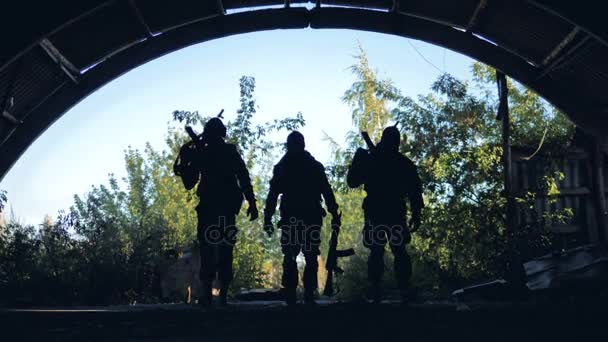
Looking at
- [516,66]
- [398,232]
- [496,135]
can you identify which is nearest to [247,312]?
[398,232]

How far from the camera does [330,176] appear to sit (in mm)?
15695

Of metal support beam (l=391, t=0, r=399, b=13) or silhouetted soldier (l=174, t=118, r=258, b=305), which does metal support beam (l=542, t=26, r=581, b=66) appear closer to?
metal support beam (l=391, t=0, r=399, b=13)

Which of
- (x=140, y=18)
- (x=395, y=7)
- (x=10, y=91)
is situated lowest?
(x=10, y=91)

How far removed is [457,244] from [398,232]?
7222 millimetres

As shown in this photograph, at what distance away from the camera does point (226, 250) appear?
6.65m

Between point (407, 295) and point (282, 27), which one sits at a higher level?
point (282, 27)

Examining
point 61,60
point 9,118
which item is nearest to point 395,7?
point 61,60

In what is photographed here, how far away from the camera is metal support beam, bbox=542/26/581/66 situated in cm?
774

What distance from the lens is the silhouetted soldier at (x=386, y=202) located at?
22.2 feet

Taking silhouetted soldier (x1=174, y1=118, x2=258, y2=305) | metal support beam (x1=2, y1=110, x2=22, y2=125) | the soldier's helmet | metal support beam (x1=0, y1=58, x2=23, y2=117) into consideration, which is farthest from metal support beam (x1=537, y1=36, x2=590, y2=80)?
metal support beam (x1=2, y1=110, x2=22, y2=125)

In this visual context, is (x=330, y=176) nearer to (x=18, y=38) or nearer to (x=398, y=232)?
(x=398, y=232)

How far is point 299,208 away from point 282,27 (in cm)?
365

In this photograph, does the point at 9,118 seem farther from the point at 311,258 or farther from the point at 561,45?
the point at 561,45

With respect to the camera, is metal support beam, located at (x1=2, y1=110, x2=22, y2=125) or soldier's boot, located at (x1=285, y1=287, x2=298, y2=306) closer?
soldier's boot, located at (x1=285, y1=287, x2=298, y2=306)
